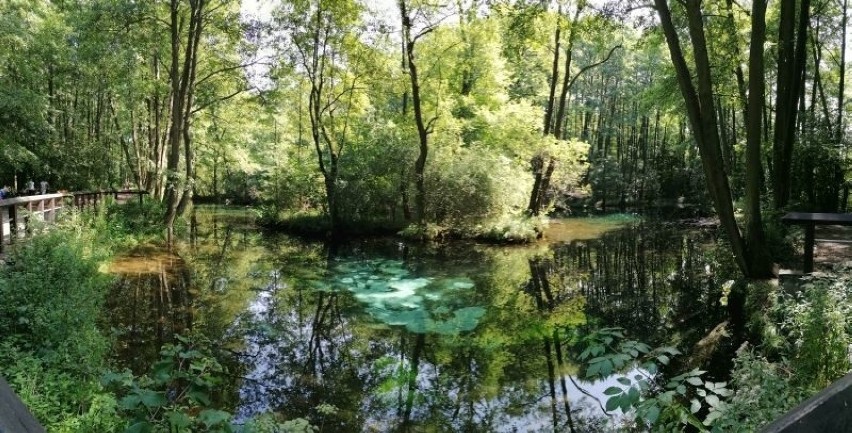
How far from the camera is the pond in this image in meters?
6.61

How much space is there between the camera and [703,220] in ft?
84.7

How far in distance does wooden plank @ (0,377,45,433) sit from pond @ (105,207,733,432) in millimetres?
5371

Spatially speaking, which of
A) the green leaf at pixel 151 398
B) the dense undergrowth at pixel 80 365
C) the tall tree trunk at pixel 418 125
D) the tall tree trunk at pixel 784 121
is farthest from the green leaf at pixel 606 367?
the tall tree trunk at pixel 418 125

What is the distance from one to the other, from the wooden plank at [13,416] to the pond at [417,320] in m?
5.37

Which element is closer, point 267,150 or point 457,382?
point 457,382

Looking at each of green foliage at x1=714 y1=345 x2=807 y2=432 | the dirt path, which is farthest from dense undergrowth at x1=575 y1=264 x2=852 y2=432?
the dirt path

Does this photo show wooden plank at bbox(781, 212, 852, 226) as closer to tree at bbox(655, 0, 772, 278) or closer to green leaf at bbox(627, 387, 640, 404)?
tree at bbox(655, 0, 772, 278)

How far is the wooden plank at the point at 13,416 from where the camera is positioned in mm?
808

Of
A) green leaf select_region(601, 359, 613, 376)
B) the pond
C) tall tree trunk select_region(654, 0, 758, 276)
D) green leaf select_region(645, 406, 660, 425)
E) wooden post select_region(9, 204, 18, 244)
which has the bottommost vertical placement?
the pond

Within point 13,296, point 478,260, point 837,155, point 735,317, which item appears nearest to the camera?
point 13,296

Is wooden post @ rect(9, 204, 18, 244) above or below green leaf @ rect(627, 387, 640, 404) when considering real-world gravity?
above

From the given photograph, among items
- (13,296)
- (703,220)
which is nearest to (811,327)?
(13,296)

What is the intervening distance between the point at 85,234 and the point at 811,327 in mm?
13323

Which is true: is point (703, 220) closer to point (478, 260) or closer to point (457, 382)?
point (478, 260)
